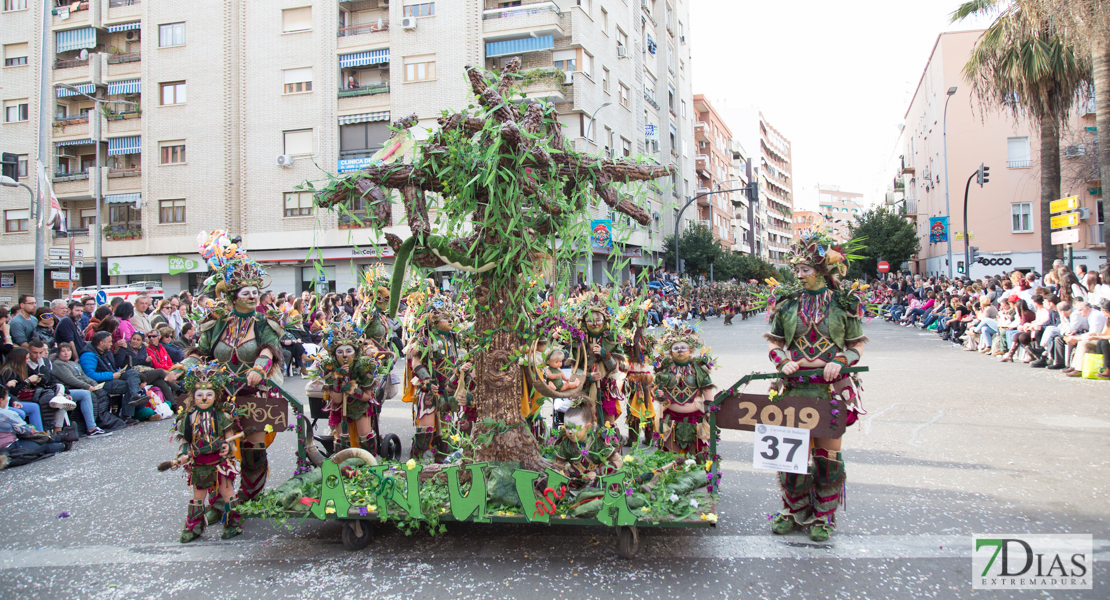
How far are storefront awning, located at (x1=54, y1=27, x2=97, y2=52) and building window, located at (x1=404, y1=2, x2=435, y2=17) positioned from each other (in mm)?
15988

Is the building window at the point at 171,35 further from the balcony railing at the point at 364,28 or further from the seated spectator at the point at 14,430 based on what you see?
the seated spectator at the point at 14,430

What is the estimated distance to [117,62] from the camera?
31375 millimetres

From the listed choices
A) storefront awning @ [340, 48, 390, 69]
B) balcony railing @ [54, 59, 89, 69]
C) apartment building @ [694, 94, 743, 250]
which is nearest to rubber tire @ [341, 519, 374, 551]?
storefront awning @ [340, 48, 390, 69]

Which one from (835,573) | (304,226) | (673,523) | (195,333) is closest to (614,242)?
(673,523)

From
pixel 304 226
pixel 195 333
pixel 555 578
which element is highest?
pixel 304 226

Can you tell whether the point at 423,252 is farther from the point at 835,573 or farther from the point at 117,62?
the point at 117,62

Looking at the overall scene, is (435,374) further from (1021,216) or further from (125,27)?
(1021,216)

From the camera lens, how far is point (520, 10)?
27.6 meters

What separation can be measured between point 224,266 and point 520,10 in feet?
83.4

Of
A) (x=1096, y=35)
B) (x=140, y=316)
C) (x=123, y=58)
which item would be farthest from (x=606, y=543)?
(x=123, y=58)

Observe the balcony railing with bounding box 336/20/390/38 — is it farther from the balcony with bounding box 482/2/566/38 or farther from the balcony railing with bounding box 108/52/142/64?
the balcony railing with bounding box 108/52/142/64

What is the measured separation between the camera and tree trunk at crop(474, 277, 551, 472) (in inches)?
185

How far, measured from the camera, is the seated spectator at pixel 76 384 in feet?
27.6

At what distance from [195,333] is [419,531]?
2.45 meters
